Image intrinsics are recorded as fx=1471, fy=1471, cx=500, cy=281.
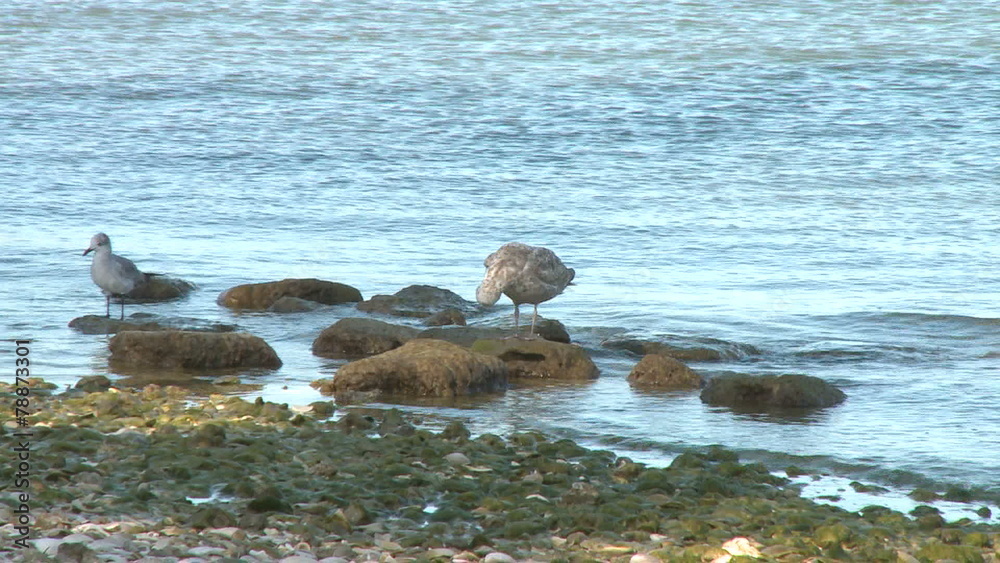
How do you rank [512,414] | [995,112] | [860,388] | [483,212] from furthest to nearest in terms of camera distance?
[995,112] < [483,212] < [860,388] < [512,414]

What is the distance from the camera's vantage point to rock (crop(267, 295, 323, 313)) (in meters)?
13.3

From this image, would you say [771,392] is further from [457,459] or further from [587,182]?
[587,182]

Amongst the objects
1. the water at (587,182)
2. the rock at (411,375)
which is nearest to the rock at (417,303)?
the water at (587,182)

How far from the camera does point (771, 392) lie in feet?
32.4

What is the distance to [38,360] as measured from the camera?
11.0m

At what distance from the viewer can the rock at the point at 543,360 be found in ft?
35.9

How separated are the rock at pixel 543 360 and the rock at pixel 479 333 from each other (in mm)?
403

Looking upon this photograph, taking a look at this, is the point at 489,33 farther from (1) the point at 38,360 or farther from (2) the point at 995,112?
(1) the point at 38,360

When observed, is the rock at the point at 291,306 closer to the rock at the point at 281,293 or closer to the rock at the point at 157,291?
the rock at the point at 281,293

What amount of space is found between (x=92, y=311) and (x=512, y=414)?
17.7 feet

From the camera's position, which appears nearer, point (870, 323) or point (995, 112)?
point (870, 323)

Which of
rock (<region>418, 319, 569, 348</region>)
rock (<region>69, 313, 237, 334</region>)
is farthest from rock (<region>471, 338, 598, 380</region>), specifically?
rock (<region>69, 313, 237, 334</region>)

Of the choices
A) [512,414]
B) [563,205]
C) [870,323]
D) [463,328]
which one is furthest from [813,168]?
[512,414]

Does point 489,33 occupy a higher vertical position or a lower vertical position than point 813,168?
higher
